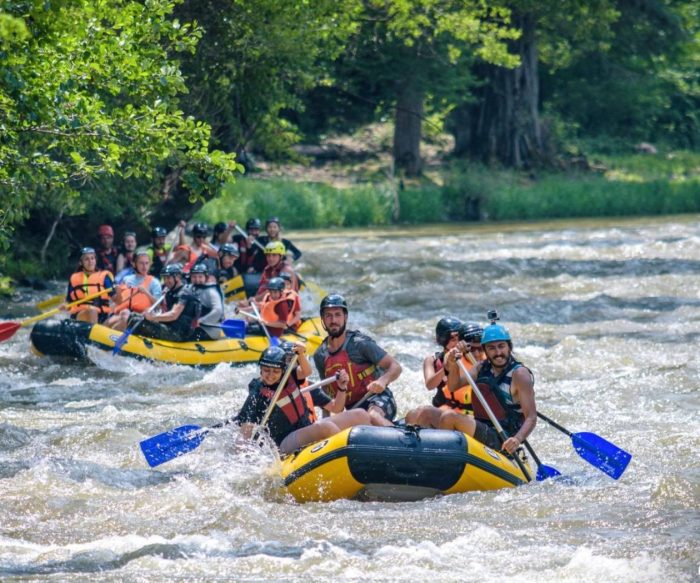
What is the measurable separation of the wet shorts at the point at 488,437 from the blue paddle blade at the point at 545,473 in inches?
13.4

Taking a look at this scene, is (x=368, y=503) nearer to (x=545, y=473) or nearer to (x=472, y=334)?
(x=545, y=473)

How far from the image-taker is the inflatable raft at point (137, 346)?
14430mm

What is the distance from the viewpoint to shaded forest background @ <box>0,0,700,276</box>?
10820mm

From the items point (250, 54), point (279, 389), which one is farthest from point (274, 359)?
point (250, 54)

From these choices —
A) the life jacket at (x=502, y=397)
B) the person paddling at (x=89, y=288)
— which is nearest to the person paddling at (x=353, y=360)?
the life jacket at (x=502, y=397)

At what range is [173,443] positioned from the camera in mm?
9539

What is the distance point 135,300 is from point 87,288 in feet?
2.47

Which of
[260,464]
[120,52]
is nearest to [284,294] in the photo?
[120,52]

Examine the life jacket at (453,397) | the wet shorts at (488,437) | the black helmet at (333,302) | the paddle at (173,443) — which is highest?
A: the black helmet at (333,302)

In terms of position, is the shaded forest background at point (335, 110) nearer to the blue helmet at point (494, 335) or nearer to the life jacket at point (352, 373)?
the life jacket at point (352, 373)

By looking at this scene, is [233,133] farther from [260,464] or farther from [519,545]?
[519,545]

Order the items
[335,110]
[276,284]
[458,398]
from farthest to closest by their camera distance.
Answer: [335,110]
[276,284]
[458,398]

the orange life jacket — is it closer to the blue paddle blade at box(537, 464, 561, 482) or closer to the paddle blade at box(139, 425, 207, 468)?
the blue paddle blade at box(537, 464, 561, 482)

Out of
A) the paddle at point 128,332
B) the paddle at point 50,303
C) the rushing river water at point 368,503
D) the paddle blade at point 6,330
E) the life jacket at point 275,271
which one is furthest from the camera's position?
the paddle at point 50,303
